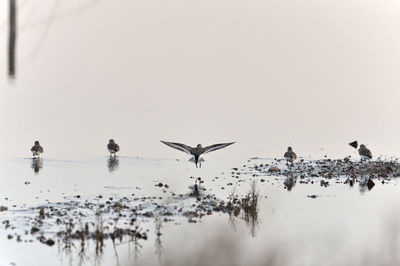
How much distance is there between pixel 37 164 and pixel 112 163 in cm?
221

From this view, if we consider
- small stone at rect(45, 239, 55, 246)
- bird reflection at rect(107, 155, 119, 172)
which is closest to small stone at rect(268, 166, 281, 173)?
bird reflection at rect(107, 155, 119, 172)

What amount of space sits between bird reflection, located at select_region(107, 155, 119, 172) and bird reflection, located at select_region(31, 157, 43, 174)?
1988 millimetres

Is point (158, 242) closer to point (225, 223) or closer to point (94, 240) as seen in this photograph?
point (94, 240)

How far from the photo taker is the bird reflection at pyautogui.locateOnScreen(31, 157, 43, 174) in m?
22.6

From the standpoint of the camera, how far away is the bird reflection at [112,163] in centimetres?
2314

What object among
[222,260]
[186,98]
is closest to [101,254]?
[222,260]

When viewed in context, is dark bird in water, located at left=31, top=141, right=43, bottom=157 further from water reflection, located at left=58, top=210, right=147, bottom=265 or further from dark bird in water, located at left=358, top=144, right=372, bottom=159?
dark bird in water, located at left=358, top=144, right=372, bottom=159

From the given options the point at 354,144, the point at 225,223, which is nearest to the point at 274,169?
the point at 354,144

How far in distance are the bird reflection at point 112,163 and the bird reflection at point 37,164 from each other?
1988 mm

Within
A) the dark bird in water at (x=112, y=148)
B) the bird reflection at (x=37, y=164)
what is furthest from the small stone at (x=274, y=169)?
the bird reflection at (x=37, y=164)

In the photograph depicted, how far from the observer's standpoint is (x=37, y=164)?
2344 centimetres

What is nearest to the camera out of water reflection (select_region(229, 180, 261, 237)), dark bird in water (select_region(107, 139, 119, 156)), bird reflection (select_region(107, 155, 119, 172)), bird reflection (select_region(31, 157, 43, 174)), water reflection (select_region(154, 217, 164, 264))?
water reflection (select_region(154, 217, 164, 264))

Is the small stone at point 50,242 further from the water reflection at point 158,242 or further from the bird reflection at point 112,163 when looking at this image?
the bird reflection at point 112,163

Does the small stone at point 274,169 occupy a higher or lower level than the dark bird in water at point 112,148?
lower
